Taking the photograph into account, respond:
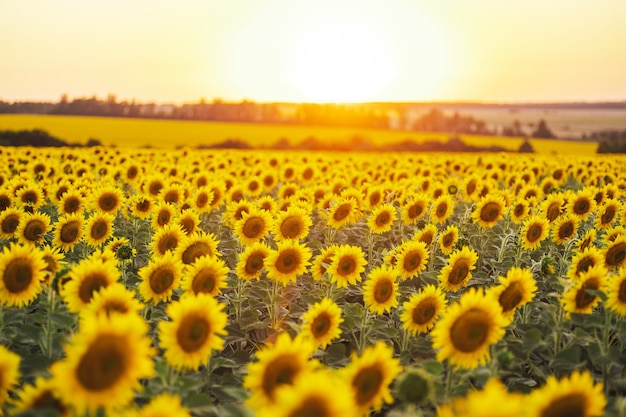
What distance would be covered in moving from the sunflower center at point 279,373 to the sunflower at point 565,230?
18.3 ft

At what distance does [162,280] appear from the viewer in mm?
5008

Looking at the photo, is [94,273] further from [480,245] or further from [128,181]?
[128,181]

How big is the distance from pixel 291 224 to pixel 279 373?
4.27 metres

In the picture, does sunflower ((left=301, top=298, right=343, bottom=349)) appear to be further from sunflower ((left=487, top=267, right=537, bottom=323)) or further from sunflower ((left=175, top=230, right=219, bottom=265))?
sunflower ((left=175, top=230, right=219, bottom=265))

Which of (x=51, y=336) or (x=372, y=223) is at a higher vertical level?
(x=372, y=223)

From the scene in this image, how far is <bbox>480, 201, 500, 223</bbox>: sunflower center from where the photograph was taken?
8805 millimetres

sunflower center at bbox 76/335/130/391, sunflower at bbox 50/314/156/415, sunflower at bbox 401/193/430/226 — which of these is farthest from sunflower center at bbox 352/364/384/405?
sunflower at bbox 401/193/430/226

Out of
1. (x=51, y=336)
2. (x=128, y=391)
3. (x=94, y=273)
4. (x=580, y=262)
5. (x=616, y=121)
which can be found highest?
(x=616, y=121)

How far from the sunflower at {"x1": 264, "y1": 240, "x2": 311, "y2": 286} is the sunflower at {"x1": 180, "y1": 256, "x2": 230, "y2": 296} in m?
1.05

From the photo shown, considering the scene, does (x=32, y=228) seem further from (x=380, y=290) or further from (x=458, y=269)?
(x=458, y=269)

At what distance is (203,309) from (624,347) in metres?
4.05

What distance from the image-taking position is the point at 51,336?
4.20 m

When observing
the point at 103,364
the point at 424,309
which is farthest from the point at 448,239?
the point at 103,364

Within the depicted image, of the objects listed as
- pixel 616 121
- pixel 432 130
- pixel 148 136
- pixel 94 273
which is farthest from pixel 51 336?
pixel 616 121
